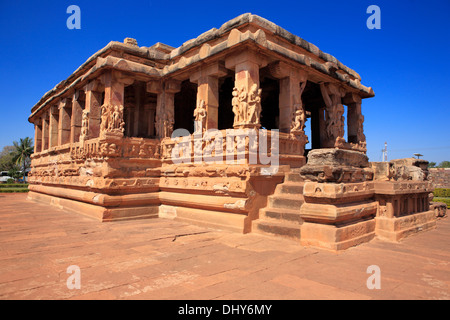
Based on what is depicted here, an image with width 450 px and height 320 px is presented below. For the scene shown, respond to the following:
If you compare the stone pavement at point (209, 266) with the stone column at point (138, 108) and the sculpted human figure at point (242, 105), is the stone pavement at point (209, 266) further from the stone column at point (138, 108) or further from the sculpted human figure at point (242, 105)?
the stone column at point (138, 108)

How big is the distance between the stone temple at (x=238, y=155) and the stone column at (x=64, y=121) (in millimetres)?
493

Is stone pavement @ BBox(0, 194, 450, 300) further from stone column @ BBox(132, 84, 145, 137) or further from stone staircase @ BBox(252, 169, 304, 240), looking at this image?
stone column @ BBox(132, 84, 145, 137)

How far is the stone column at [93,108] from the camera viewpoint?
8.87 metres

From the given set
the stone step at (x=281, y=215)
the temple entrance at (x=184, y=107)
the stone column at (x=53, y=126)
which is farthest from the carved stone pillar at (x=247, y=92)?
the stone column at (x=53, y=126)

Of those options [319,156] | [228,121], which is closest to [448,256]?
[319,156]

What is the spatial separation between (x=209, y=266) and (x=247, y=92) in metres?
3.94

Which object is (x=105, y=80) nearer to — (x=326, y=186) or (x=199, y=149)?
(x=199, y=149)

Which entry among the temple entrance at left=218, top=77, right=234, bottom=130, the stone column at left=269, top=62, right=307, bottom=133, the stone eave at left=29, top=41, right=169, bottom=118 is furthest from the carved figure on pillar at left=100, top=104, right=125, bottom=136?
the temple entrance at left=218, top=77, right=234, bottom=130

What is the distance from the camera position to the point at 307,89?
1111 cm

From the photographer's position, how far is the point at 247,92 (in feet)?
20.9

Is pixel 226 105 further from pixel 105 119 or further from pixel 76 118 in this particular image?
pixel 105 119

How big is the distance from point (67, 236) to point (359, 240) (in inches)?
201

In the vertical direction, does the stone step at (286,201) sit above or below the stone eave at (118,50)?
below

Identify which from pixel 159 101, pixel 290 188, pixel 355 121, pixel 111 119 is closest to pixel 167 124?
pixel 159 101
